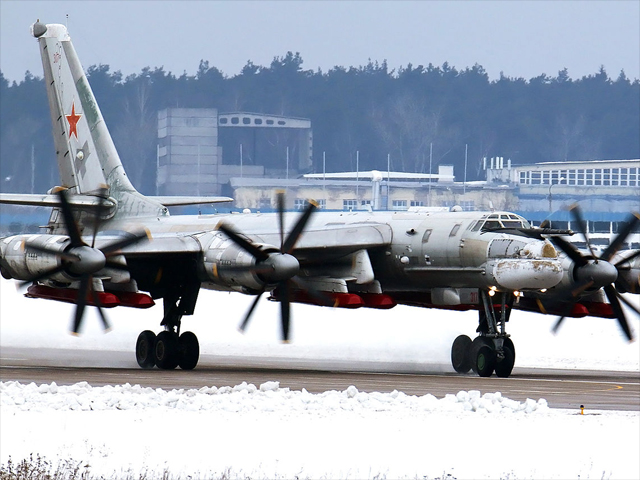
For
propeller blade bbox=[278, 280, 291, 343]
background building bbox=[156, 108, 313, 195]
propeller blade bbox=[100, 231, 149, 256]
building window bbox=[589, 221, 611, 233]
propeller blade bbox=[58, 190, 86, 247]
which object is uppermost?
background building bbox=[156, 108, 313, 195]

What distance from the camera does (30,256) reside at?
24.7 m

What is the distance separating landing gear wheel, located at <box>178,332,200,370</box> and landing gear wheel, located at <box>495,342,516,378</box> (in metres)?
6.84

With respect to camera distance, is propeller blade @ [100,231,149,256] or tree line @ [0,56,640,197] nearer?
propeller blade @ [100,231,149,256]

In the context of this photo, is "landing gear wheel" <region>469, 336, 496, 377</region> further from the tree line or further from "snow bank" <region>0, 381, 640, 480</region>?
the tree line

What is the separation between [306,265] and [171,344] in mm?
3575

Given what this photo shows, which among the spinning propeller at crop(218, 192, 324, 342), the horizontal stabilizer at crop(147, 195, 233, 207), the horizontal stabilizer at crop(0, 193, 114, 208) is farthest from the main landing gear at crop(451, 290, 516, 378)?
the horizontal stabilizer at crop(0, 193, 114, 208)

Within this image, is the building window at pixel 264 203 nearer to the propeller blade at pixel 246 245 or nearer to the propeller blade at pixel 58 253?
the propeller blade at pixel 246 245

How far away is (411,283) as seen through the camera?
27.9m

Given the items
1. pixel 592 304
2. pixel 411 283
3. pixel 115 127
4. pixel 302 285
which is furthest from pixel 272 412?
pixel 115 127

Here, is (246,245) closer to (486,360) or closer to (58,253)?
(58,253)

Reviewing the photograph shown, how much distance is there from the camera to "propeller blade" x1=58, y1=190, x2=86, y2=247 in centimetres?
2328

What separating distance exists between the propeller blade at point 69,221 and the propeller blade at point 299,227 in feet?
13.3

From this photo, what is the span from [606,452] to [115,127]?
310 ft

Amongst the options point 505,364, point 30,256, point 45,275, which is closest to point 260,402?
point 45,275
